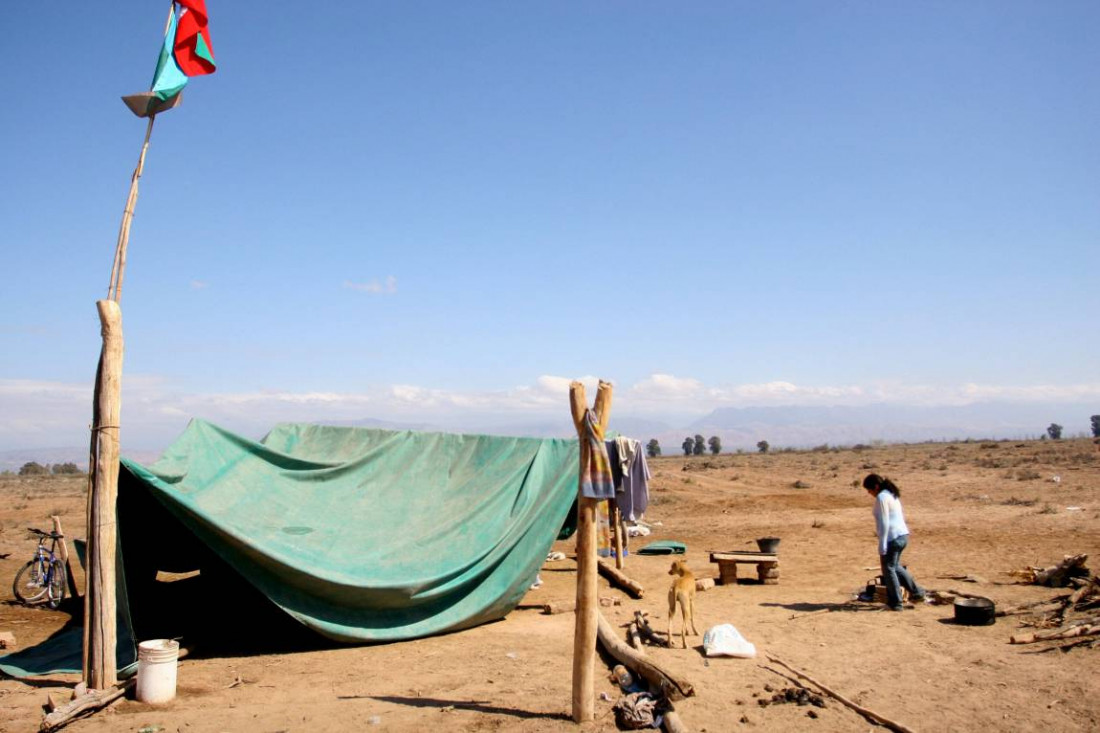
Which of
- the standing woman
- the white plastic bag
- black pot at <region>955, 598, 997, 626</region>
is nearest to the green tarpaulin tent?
the white plastic bag

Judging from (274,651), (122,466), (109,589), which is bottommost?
(274,651)

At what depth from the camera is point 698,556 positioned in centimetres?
1406

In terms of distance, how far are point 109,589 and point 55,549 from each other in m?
5.58

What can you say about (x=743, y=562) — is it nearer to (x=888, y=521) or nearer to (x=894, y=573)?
(x=894, y=573)

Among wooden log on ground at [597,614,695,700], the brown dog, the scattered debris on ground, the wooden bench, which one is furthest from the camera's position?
the wooden bench

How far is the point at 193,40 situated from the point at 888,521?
9032 millimetres

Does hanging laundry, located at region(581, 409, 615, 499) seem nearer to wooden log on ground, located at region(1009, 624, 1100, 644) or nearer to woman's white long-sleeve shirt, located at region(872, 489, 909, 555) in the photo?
wooden log on ground, located at region(1009, 624, 1100, 644)

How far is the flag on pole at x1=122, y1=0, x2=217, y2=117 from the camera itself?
23.8 ft

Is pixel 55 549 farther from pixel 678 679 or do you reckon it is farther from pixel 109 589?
pixel 678 679

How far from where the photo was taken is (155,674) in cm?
635

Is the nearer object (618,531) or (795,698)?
(795,698)

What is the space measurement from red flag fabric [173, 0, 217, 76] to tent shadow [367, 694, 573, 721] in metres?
5.94

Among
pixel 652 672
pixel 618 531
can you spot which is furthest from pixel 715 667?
pixel 618 531

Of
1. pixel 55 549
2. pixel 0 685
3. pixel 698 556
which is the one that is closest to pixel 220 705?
pixel 0 685
